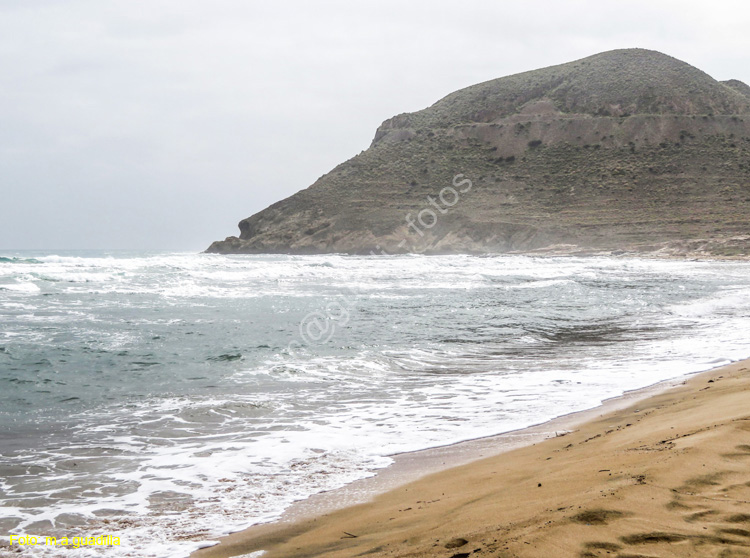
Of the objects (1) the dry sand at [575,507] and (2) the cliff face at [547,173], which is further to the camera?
(2) the cliff face at [547,173]

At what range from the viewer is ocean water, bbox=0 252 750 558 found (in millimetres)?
4438

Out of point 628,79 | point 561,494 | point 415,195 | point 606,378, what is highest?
point 628,79

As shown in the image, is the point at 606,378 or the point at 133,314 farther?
the point at 133,314

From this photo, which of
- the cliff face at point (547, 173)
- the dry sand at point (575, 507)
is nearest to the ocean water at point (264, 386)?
the dry sand at point (575, 507)

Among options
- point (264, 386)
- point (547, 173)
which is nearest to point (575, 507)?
point (264, 386)

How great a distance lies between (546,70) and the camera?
94.9m

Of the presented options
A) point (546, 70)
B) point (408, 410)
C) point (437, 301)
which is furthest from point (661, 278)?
point (546, 70)

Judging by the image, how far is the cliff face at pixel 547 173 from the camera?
214ft

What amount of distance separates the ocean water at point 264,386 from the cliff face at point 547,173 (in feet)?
154

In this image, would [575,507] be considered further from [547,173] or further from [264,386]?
[547,173]

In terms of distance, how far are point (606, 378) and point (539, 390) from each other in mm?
1172

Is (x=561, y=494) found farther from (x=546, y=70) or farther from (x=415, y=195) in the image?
(x=546, y=70)

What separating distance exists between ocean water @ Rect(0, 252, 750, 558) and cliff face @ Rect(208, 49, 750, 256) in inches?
1850

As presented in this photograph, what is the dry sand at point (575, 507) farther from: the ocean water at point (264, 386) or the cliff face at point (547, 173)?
the cliff face at point (547, 173)
